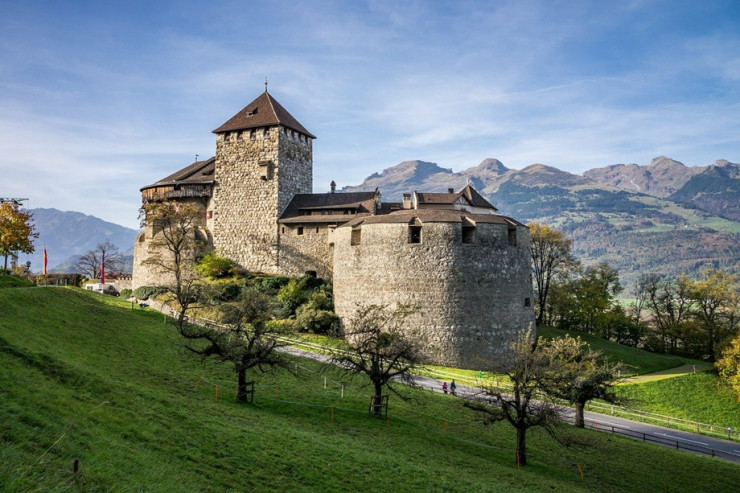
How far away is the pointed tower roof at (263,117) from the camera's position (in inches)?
2141

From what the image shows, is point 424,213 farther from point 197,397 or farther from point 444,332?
point 197,397

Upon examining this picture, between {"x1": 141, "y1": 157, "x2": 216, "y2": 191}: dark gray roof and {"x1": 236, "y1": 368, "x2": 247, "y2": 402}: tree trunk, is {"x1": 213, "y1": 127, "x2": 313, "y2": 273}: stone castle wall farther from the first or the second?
{"x1": 236, "y1": 368, "x2": 247, "y2": 402}: tree trunk

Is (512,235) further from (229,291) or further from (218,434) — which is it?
(218,434)

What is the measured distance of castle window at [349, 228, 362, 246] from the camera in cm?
4534

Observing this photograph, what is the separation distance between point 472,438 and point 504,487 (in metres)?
6.99

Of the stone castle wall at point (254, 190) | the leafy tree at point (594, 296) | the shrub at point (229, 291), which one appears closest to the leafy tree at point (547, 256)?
the leafy tree at point (594, 296)

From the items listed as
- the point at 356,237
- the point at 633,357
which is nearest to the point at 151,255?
the point at 356,237

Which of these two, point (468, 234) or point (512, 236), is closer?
point (468, 234)

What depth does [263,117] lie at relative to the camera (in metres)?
54.9

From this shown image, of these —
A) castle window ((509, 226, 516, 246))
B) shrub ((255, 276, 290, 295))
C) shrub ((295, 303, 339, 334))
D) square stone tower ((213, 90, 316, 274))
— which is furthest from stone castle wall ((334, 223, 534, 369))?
square stone tower ((213, 90, 316, 274))

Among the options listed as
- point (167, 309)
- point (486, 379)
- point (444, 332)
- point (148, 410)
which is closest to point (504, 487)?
point (148, 410)

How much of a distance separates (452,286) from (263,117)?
28.3 metres

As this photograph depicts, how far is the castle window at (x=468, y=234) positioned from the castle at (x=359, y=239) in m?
0.08

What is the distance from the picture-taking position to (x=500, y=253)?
42.6m
